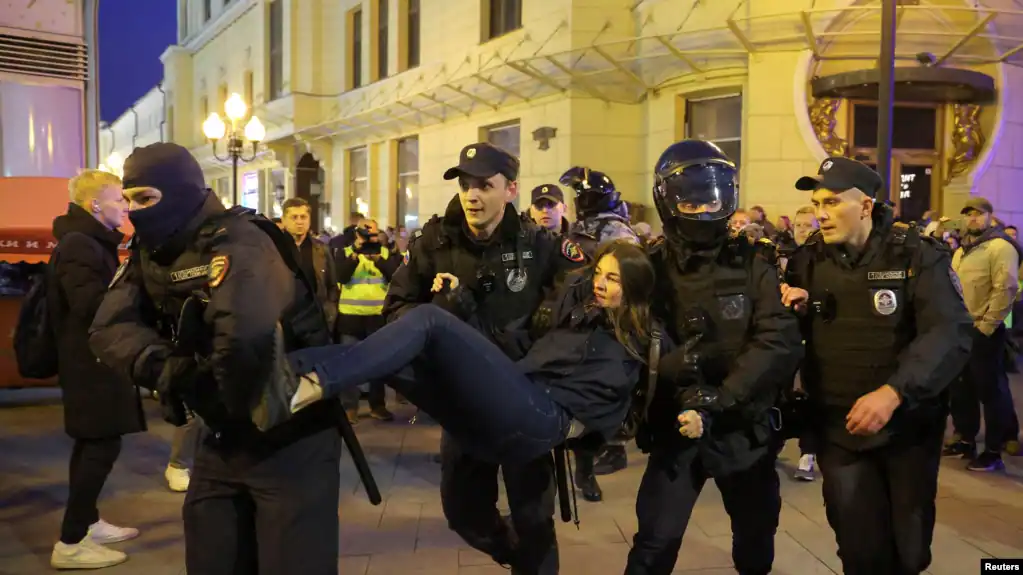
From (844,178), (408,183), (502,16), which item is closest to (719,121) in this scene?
(502,16)

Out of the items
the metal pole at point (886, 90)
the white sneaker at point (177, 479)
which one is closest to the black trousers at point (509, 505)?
the white sneaker at point (177, 479)

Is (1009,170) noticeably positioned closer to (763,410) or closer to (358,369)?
(763,410)

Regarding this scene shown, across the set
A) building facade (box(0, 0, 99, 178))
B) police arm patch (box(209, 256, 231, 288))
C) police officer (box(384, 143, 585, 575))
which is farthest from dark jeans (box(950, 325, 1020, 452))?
building facade (box(0, 0, 99, 178))

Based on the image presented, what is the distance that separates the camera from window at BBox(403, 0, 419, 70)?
18922 mm

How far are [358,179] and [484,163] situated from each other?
764 inches

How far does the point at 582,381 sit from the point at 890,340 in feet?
4.36

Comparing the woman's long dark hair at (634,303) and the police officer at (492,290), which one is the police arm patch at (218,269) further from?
the woman's long dark hair at (634,303)

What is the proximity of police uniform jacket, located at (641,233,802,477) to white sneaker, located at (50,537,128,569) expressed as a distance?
10.0 feet

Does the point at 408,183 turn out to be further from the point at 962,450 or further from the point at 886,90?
the point at 962,450

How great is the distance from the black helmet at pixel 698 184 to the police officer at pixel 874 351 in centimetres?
42

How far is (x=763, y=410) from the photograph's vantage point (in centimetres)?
300

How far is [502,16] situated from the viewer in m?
15.8

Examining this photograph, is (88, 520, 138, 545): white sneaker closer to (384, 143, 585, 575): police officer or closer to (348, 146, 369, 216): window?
(384, 143, 585, 575): police officer

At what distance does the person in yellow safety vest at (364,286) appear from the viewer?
25.2ft
